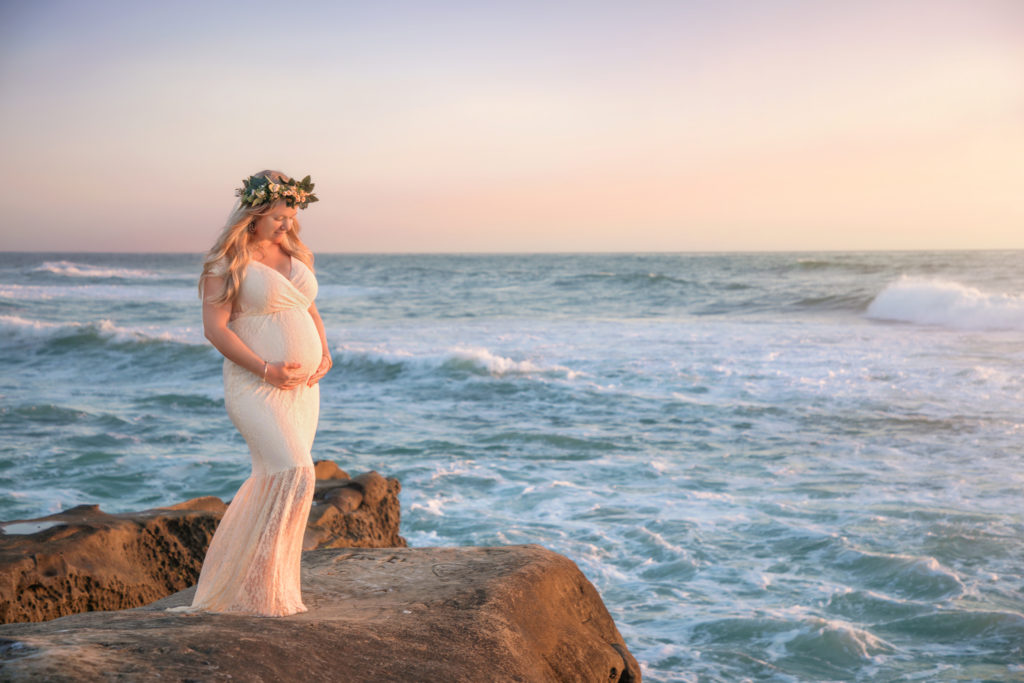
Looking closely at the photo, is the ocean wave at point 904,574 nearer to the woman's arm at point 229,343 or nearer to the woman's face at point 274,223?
the woman's arm at point 229,343

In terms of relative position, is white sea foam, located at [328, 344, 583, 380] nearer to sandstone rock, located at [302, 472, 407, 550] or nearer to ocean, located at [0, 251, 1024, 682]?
ocean, located at [0, 251, 1024, 682]

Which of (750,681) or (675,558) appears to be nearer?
(750,681)

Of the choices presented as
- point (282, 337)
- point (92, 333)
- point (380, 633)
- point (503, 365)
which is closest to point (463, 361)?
point (503, 365)

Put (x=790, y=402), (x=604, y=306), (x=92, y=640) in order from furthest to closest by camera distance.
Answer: (x=604, y=306), (x=790, y=402), (x=92, y=640)

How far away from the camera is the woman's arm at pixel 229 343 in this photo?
3312 mm

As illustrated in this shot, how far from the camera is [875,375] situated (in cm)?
1399

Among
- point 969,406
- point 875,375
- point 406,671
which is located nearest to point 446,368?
point 875,375

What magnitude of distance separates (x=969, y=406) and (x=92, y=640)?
1186 centimetres

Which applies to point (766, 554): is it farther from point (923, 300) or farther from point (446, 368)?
point (923, 300)

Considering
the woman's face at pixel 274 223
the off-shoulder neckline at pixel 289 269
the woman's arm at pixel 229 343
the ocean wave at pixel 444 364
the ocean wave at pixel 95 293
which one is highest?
the woman's face at pixel 274 223

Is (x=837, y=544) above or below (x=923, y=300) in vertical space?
below

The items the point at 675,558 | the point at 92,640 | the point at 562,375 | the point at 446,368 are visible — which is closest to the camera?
the point at 92,640

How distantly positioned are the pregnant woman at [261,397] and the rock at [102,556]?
50.1 inches

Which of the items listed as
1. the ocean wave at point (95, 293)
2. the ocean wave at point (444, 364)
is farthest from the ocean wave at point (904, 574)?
the ocean wave at point (95, 293)
